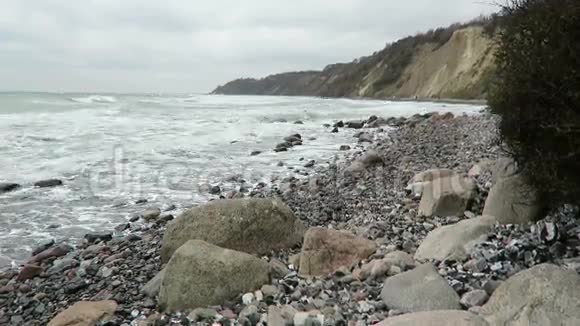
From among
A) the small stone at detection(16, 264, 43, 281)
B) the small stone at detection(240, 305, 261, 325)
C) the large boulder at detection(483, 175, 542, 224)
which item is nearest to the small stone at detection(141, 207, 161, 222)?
the small stone at detection(16, 264, 43, 281)

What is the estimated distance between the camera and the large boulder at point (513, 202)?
5.63 m

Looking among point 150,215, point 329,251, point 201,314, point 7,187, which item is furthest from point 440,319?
point 7,187

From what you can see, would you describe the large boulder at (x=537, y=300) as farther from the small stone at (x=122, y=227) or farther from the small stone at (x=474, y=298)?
the small stone at (x=122, y=227)

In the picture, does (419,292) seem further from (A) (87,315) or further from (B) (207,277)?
(A) (87,315)

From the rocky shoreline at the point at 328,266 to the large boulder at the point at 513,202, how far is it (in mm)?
22

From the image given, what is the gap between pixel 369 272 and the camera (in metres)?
5.28

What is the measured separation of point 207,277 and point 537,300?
10.1 feet

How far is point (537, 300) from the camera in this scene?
12.0 ft

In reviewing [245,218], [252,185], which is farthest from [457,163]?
[245,218]

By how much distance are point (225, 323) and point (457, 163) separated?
853 cm

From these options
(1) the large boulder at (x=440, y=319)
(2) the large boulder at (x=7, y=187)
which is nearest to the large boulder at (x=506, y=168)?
(1) the large boulder at (x=440, y=319)

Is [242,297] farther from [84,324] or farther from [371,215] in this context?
[371,215]

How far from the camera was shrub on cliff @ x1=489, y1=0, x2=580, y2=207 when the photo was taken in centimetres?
414

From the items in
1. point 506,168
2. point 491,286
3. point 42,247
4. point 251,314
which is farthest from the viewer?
point 42,247
